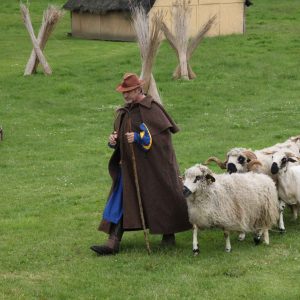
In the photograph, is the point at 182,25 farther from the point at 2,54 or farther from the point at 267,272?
the point at 267,272

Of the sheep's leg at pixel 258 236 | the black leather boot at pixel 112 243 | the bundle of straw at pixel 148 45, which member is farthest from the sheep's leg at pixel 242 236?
the bundle of straw at pixel 148 45

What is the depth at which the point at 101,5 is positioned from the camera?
40062 mm

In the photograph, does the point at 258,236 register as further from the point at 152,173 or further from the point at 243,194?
the point at 152,173

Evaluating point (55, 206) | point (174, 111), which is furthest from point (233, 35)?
point (55, 206)

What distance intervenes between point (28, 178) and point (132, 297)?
8.06 meters

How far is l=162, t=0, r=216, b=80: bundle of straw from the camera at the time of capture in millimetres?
27484

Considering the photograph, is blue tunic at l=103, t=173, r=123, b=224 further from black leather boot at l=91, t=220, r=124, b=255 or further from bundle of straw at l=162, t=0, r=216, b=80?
bundle of straw at l=162, t=0, r=216, b=80

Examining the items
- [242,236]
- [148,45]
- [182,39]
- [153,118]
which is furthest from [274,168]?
[182,39]

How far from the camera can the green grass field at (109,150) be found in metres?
9.42

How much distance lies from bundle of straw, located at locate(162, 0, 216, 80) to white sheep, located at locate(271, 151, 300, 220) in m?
15.8

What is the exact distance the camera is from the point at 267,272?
961cm

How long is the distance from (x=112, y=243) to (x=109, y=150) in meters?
8.51

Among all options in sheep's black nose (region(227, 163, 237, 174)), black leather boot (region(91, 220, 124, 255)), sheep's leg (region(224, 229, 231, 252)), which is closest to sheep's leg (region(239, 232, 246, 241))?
sheep's leg (region(224, 229, 231, 252))

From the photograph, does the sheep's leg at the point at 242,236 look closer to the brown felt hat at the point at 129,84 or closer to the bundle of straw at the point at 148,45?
the brown felt hat at the point at 129,84
